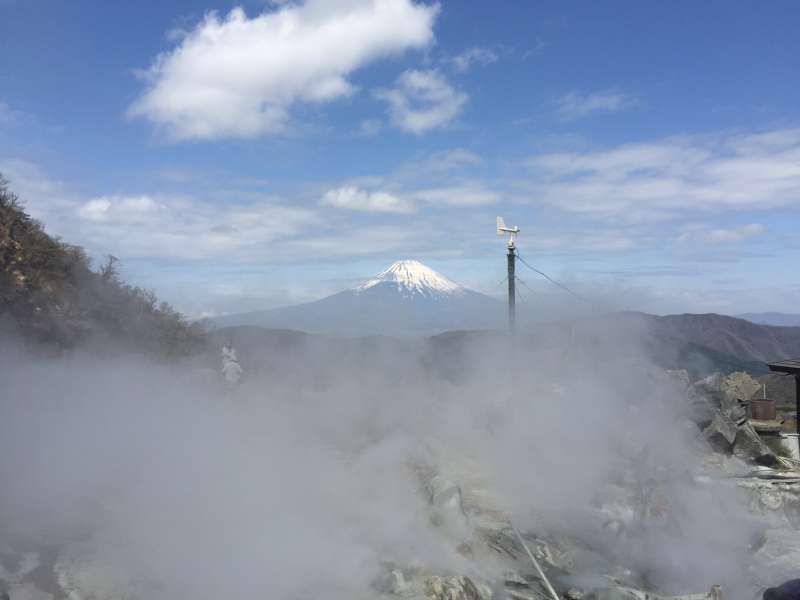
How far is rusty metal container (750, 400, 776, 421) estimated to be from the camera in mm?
14336

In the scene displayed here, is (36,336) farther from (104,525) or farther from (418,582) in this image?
(418,582)

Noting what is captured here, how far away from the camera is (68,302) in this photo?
960 cm

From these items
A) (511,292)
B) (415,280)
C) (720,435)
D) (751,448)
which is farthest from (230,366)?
(415,280)

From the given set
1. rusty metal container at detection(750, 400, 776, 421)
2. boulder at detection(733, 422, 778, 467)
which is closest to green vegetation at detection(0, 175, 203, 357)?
boulder at detection(733, 422, 778, 467)

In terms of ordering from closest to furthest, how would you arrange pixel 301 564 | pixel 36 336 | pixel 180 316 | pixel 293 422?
pixel 301 564 < pixel 36 336 < pixel 293 422 < pixel 180 316

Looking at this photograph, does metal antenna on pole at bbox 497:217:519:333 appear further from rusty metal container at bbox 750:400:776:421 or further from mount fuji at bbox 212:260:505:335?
rusty metal container at bbox 750:400:776:421

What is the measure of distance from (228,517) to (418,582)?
2054 millimetres

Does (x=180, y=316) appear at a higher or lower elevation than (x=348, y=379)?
higher

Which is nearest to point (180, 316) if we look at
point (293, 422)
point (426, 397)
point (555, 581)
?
point (293, 422)

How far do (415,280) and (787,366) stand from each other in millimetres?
67413

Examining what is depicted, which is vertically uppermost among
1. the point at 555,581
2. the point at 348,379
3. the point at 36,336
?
the point at 36,336

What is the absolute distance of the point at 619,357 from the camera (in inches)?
490

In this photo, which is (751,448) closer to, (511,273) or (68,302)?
(511,273)

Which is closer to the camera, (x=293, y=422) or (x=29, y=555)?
(x=29, y=555)
